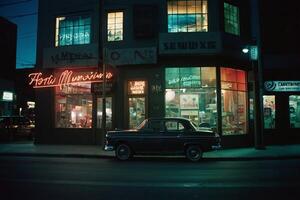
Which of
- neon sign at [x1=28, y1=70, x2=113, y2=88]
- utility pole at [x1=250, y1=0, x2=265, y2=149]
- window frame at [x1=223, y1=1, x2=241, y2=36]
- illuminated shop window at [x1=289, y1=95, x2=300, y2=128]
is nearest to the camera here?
utility pole at [x1=250, y1=0, x2=265, y2=149]

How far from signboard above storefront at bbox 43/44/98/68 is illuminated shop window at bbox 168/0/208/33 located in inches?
192

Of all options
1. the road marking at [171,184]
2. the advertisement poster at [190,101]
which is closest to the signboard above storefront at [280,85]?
the advertisement poster at [190,101]

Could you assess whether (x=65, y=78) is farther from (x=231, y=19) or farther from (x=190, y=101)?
(x=231, y=19)

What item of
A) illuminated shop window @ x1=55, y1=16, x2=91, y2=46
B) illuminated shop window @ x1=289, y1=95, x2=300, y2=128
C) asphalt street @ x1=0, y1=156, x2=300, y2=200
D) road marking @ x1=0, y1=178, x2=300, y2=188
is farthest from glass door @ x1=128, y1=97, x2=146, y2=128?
road marking @ x1=0, y1=178, x2=300, y2=188

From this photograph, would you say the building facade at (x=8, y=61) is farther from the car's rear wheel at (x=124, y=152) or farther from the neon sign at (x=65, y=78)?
the car's rear wheel at (x=124, y=152)

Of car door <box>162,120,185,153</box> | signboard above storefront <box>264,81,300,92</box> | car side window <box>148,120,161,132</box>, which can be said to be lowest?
car door <box>162,120,185,153</box>

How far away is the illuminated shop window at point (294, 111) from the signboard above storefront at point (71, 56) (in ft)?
40.8

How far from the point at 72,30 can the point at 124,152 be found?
10.5m

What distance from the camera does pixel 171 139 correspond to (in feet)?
52.0

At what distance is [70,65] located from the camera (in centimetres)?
2266

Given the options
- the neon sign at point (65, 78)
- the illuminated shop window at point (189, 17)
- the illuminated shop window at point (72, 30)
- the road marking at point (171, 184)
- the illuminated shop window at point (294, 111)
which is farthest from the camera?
the illuminated shop window at point (294, 111)

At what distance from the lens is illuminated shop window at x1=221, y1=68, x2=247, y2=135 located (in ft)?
69.7

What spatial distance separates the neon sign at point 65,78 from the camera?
2188cm

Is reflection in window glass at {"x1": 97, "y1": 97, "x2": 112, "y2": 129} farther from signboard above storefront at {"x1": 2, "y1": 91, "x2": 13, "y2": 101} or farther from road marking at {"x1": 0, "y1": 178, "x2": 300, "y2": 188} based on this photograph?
signboard above storefront at {"x1": 2, "y1": 91, "x2": 13, "y2": 101}
